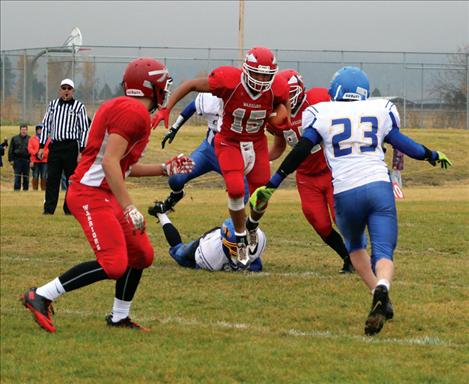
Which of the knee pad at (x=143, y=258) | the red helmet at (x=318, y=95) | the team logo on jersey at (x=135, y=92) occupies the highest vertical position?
the team logo on jersey at (x=135, y=92)

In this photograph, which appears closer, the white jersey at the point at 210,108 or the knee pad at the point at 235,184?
the knee pad at the point at 235,184

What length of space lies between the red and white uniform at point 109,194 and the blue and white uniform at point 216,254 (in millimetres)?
2609

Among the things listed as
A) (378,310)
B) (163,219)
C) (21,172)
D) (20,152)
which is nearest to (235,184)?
(163,219)

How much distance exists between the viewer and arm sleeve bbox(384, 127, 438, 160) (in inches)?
260

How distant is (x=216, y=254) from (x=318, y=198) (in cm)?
108

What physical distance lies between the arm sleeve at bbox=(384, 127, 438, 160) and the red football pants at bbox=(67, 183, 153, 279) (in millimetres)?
1786

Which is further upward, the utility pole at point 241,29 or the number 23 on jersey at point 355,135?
the utility pole at point 241,29

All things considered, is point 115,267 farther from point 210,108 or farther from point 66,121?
point 66,121

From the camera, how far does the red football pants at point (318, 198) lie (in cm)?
901

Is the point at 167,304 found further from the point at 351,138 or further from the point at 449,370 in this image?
the point at 449,370

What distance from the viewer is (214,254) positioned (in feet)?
30.0

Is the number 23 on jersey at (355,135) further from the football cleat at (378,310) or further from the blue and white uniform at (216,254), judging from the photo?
the blue and white uniform at (216,254)

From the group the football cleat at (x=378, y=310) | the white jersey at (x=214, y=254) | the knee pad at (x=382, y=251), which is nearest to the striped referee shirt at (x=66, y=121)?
the white jersey at (x=214, y=254)

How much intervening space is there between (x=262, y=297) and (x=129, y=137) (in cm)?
223
